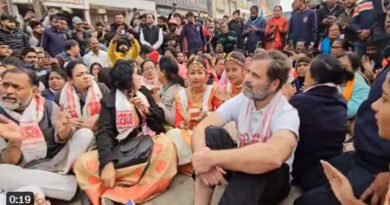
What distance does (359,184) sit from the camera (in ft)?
6.00

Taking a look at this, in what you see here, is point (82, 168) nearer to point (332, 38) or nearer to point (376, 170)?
point (376, 170)

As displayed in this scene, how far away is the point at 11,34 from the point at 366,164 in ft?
18.2

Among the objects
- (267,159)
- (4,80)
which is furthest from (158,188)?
(4,80)

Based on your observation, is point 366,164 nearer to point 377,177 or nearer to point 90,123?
point 377,177

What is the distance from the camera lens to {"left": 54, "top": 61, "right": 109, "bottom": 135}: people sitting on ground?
3.30 m

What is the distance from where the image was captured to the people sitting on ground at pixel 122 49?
229 inches

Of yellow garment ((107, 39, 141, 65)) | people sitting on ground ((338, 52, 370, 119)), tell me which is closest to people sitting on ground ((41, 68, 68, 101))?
yellow garment ((107, 39, 141, 65))

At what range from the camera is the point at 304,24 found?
20.4 feet

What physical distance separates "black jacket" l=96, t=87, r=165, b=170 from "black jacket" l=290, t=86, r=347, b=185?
47.9 inches

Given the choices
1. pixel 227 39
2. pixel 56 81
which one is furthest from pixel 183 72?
pixel 227 39

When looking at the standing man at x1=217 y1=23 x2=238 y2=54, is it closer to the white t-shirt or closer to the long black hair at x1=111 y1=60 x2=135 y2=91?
the long black hair at x1=111 y1=60 x2=135 y2=91

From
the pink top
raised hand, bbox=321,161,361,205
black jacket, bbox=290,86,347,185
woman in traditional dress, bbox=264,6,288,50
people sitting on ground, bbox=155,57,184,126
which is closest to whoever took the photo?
raised hand, bbox=321,161,361,205

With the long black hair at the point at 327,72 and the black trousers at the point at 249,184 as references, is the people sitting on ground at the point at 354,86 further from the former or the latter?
the black trousers at the point at 249,184

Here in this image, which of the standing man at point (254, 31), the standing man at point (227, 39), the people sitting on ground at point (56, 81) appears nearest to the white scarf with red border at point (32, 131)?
the people sitting on ground at point (56, 81)
